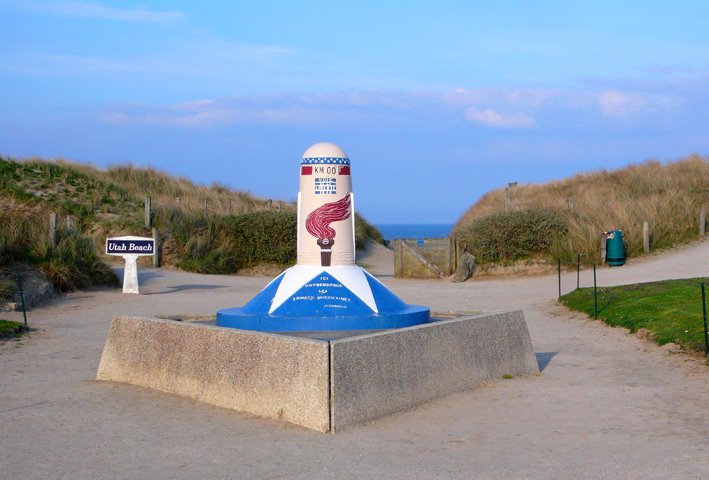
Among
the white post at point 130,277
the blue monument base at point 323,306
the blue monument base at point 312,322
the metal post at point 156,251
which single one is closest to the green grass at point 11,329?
the blue monument base at point 323,306

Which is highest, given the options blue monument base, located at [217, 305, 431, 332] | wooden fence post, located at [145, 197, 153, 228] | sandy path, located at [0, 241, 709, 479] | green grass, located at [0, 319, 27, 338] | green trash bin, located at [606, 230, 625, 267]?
wooden fence post, located at [145, 197, 153, 228]

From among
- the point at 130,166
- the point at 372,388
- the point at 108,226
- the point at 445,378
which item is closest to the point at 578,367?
the point at 445,378

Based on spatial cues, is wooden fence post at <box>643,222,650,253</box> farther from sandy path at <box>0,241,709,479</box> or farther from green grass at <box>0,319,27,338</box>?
green grass at <box>0,319,27,338</box>

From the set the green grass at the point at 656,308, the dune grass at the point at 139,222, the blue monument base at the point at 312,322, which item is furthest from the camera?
the dune grass at the point at 139,222

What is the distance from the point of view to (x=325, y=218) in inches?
411

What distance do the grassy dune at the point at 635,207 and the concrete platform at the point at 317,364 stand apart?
55.8ft

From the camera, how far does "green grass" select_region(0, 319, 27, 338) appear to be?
1469cm

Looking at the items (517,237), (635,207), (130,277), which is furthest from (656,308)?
(635,207)

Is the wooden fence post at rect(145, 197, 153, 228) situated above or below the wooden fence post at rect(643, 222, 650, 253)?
above

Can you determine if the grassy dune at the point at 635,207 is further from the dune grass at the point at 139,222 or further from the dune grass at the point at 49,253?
the dune grass at the point at 49,253

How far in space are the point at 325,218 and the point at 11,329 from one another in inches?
289

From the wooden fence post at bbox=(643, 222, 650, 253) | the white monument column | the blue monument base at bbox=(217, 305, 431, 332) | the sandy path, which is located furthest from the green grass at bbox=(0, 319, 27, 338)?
the wooden fence post at bbox=(643, 222, 650, 253)

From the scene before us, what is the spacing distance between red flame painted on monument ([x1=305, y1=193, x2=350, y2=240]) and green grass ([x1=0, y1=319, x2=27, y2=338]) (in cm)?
695

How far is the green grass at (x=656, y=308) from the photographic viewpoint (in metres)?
13.5
